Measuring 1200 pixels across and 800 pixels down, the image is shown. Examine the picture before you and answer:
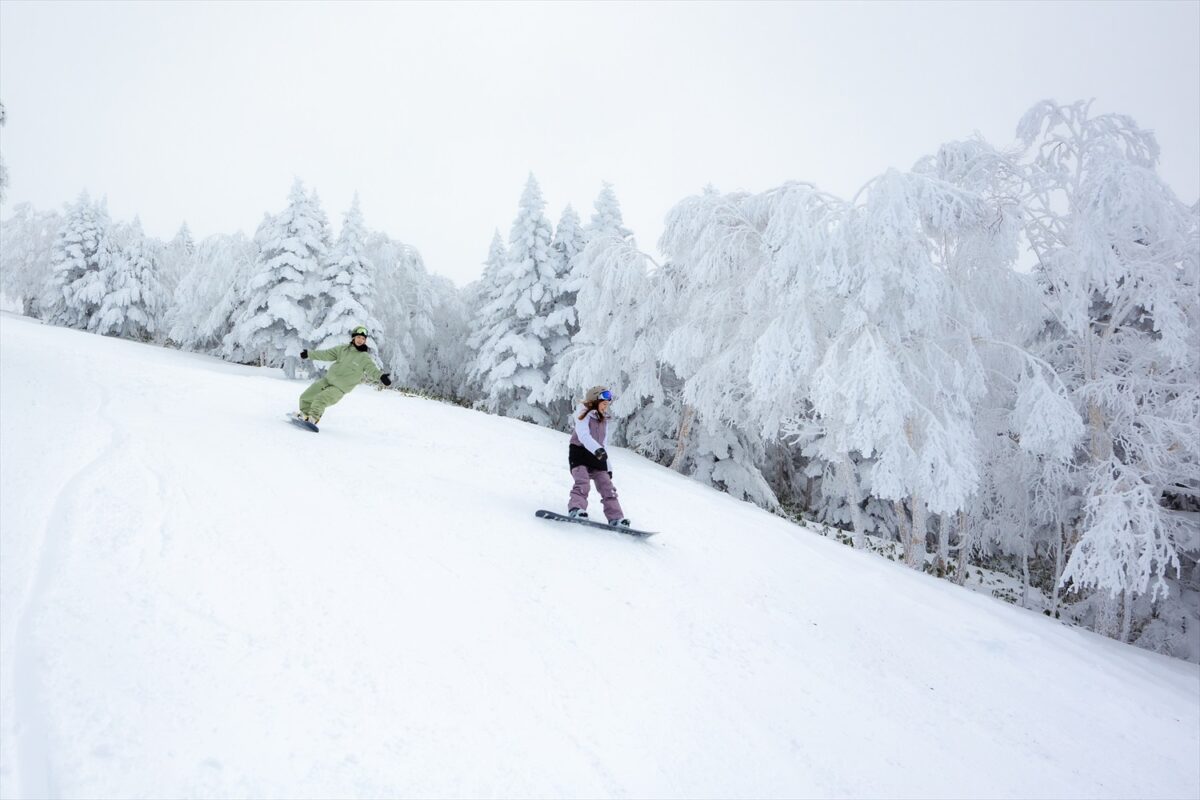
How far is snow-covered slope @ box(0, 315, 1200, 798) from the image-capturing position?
9.40 feet

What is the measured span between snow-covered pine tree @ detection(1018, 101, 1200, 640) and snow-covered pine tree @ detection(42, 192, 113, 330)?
4586cm

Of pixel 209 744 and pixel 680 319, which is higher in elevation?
pixel 680 319

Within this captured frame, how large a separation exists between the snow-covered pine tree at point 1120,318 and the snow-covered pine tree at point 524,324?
16986 mm

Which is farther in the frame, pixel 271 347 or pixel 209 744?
pixel 271 347

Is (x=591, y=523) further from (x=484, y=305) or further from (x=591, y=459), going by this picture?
(x=484, y=305)

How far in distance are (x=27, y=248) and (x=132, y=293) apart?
16.8m

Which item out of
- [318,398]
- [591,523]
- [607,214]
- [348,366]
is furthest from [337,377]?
[607,214]

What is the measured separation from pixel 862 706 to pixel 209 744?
4.56 metres

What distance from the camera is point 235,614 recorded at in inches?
144

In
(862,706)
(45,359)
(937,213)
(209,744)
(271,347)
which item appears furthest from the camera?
(271,347)

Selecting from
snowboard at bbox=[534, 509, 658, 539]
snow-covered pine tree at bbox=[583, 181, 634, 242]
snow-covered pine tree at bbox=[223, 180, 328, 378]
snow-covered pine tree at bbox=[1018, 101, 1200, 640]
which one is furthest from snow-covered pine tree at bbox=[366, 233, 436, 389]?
snow-covered pine tree at bbox=[1018, 101, 1200, 640]

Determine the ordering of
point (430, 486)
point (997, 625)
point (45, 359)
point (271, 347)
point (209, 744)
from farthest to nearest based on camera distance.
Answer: point (271, 347), point (45, 359), point (997, 625), point (430, 486), point (209, 744)

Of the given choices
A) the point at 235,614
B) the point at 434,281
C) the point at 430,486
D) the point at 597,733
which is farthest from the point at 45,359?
the point at 434,281

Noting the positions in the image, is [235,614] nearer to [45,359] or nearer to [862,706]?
[862,706]
